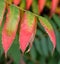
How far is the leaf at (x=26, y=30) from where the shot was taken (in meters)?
0.81

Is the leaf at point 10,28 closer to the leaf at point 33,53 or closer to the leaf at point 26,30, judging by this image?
the leaf at point 26,30

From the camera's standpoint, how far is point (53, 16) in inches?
60.8

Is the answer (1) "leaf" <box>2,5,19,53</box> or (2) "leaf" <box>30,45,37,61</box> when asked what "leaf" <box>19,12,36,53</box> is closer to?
(1) "leaf" <box>2,5,19,53</box>

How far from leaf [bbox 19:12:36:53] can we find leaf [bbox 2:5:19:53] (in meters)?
0.03

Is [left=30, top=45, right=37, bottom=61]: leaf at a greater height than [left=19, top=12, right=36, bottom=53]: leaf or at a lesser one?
lesser

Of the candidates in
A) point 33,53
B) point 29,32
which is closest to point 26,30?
point 29,32

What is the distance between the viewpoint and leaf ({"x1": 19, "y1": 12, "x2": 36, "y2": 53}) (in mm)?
813

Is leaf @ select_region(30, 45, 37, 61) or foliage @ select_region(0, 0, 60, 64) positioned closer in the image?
foliage @ select_region(0, 0, 60, 64)

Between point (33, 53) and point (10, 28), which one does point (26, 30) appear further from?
point (33, 53)

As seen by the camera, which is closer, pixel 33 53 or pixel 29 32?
pixel 29 32

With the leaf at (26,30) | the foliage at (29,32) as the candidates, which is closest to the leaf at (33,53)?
the foliage at (29,32)

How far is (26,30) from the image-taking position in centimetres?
86

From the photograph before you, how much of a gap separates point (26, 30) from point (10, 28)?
57 millimetres

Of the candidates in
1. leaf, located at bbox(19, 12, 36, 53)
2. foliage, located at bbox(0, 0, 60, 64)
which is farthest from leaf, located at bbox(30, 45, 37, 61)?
leaf, located at bbox(19, 12, 36, 53)
